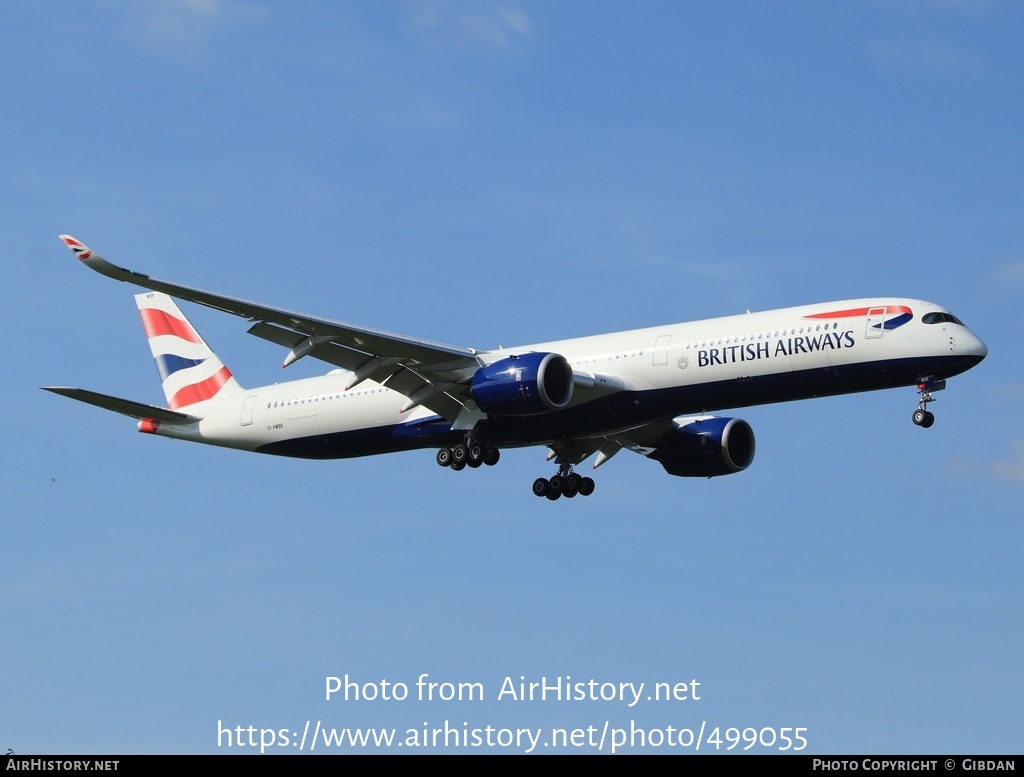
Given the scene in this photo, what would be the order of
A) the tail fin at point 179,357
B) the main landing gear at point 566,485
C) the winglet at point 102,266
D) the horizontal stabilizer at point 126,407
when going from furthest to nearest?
the tail fin at point 179,357 < the main landing gear at point 566,485 < the horizontal stabilizer at point 126,407 < the winglet at point 102,266

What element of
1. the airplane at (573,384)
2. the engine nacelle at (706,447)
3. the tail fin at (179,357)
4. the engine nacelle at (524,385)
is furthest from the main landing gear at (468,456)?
the tail fin at (179,357)

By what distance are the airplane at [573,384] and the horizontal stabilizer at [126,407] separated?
0.06 meters

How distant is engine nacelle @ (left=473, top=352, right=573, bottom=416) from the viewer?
4119 centimetres

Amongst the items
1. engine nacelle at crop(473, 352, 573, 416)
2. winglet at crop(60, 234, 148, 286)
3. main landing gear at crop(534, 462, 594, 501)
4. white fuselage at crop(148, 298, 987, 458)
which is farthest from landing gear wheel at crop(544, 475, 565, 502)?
winglet at crop(60, 234, 148, 286)

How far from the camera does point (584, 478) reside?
1879 inches

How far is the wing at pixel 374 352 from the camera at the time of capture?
39875 millimetres

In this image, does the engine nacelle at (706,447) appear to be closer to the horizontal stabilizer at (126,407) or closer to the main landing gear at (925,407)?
the main landing gear at (925,407)

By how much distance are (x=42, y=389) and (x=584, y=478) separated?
1630cm

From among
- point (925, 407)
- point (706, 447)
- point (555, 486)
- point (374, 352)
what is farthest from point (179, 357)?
point (925, 407)

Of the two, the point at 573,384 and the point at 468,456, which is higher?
the point at 573,384

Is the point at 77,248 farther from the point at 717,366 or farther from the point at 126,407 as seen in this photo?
the point at 717,366

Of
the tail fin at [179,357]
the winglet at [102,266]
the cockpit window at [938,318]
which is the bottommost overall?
the winglet at [102,266]

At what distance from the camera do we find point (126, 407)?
48.0 meters

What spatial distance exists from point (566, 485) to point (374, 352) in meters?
8.31
